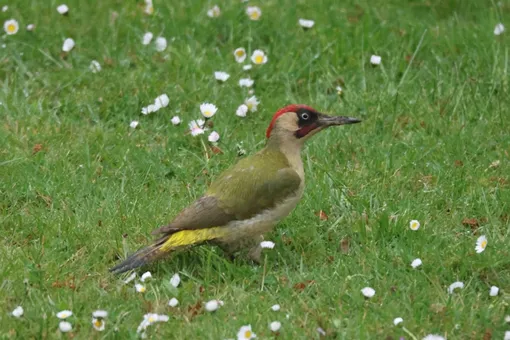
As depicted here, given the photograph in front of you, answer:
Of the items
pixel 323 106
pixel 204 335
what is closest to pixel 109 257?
pixel 204 335

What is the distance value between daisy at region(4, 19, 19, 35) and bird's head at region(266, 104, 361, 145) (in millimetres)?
2874

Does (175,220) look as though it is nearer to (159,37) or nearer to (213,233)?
(213,233)

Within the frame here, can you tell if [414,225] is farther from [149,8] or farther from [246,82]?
[149,8]

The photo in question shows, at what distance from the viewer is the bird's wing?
5559 mm

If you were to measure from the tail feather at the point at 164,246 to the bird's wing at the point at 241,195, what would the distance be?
37 mm

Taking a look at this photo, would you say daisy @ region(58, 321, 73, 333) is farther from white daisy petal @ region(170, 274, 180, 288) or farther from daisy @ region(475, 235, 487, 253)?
daisy @ region(475, 235, 487, 253)

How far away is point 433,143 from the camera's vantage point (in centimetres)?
696

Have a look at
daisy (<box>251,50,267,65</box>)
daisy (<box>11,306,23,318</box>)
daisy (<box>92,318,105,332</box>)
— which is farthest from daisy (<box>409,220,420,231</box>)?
daisy (<box>251,50,267,65</box>)

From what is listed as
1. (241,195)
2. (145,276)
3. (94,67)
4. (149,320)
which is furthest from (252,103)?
(149,320)

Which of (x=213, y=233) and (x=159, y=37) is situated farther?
(x=159, y=37)

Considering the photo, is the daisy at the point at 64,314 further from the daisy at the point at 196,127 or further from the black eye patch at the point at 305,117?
the daisy at the point at 196,127

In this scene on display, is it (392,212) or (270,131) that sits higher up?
(270,131)

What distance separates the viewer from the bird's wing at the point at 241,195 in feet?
18.2

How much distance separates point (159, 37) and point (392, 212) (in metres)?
2.77
